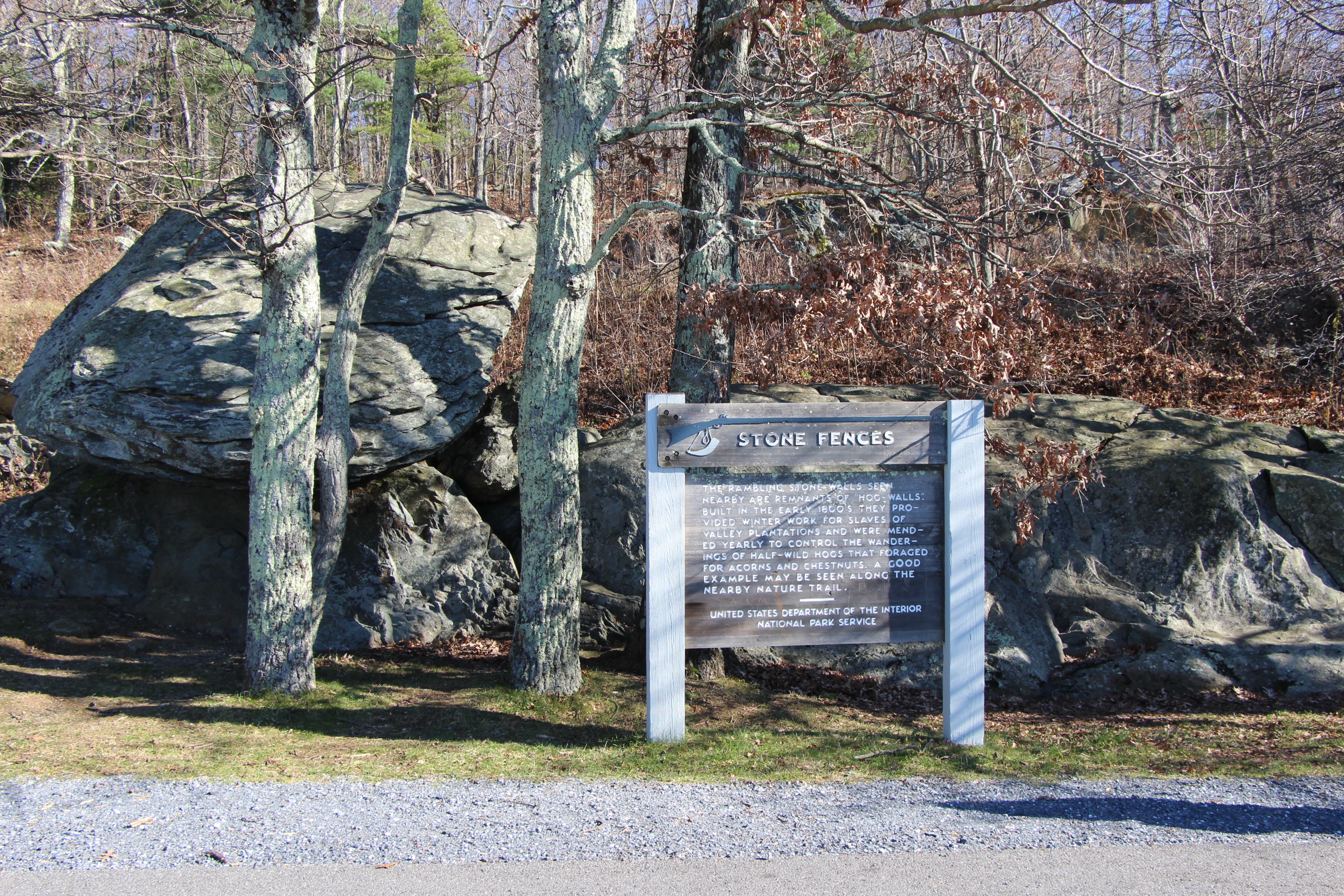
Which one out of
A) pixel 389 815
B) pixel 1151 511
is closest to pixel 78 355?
pixel 389 815

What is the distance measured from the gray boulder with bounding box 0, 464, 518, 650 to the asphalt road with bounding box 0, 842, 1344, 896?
4.90 metres

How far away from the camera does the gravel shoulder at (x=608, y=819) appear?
434 cm

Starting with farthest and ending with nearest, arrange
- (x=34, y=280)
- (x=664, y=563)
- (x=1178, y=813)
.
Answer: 1. (x=34, y=280)
2. (x=664, y=563)
3. (x=1178, y=813)

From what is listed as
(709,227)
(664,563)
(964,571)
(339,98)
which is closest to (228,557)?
(339,98)

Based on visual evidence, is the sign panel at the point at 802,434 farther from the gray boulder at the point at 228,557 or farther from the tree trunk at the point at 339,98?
the gray boulder at the point at 228,557

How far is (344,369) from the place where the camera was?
745cm

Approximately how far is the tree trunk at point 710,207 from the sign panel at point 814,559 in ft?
6.81

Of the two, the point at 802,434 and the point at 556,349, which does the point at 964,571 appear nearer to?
the point at 802,434

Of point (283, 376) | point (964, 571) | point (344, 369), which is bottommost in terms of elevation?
point (964, 571)

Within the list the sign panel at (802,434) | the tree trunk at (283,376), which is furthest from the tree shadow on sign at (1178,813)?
the tree trunk at (283,376)

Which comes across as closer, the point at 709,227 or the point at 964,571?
the point at 964,571

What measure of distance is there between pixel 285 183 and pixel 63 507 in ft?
16.5

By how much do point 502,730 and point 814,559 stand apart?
2579 millimetres

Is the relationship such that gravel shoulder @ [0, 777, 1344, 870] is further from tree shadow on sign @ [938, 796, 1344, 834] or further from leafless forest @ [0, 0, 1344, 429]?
leafless forest @ [0, 0, 1344, 429]
